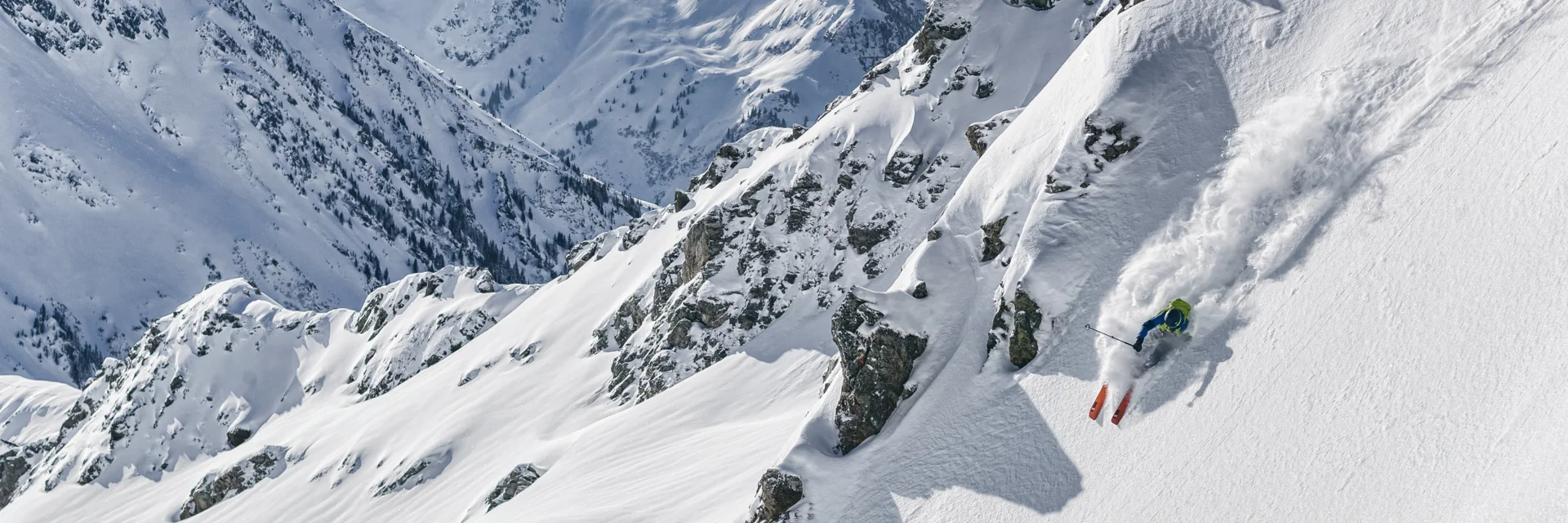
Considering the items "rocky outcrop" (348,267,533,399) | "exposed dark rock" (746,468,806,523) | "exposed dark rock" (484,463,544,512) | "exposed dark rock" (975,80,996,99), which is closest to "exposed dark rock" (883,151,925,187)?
"exposed dark rock" (975,80,996,99)

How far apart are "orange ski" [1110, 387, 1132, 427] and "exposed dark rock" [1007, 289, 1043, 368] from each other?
3238mm

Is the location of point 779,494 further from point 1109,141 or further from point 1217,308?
point 1109,141

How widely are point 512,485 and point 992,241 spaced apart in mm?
26964

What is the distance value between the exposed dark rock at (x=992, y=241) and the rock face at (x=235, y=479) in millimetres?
60819

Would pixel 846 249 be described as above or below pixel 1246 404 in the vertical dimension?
above

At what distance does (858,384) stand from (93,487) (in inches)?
3445

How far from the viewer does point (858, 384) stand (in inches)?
1111

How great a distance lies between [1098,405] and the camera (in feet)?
75.9

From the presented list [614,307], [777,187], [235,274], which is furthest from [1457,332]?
[235,274]

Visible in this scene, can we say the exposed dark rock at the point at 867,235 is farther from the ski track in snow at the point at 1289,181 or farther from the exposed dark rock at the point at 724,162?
the ski track in snow at the point at 1289,181

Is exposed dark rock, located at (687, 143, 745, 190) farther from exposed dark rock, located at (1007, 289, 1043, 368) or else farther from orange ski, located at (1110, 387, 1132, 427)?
orange ski, located at (1110, 387, 1132, 427)

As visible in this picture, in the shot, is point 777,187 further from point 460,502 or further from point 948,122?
point 460,502

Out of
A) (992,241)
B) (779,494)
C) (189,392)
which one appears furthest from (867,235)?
(189,392)

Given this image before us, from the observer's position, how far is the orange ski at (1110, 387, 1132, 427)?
74.1ft
